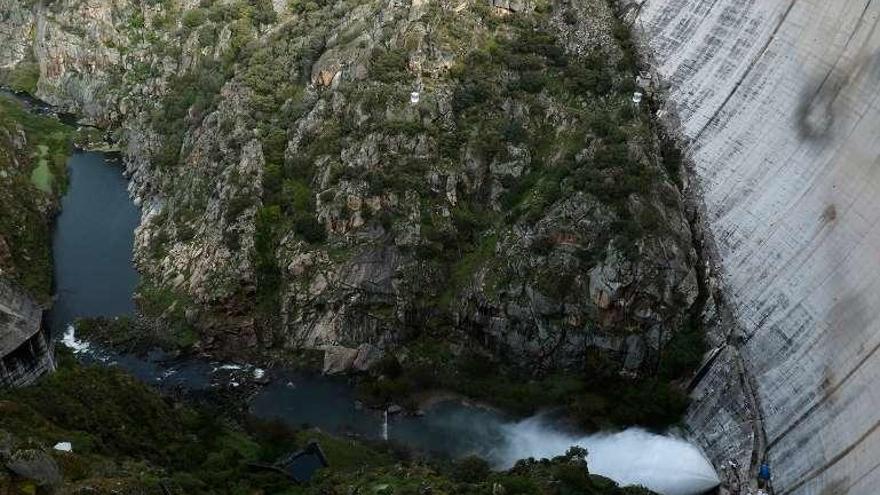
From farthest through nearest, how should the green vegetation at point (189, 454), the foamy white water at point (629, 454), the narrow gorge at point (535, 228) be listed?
the foamy white water at point (629, 454), the narrow gorge at point (535, 228), the green vegetation at point (189, 454)

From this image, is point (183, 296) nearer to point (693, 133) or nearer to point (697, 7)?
point (693, 133)

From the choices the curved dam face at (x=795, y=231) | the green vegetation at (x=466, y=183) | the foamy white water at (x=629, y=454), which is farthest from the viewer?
the green vegetation at (x=466, y=183)

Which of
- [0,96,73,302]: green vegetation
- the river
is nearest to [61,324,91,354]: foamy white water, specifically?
the river

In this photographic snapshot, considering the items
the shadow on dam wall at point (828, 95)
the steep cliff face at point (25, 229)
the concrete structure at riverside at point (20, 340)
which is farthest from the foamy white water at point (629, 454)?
the steep cliff face at point (25, 229)

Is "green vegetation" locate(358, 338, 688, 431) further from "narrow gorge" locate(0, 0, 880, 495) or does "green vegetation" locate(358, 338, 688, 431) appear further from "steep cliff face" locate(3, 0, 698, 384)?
"steep cliff face" locate(3, 0, 698, 384)

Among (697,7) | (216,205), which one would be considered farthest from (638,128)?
(216,205)

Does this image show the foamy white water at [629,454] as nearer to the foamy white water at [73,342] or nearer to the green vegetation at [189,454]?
the green vegetation at [189,454]

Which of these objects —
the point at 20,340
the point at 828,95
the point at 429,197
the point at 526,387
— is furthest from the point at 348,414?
the point at 828,95
